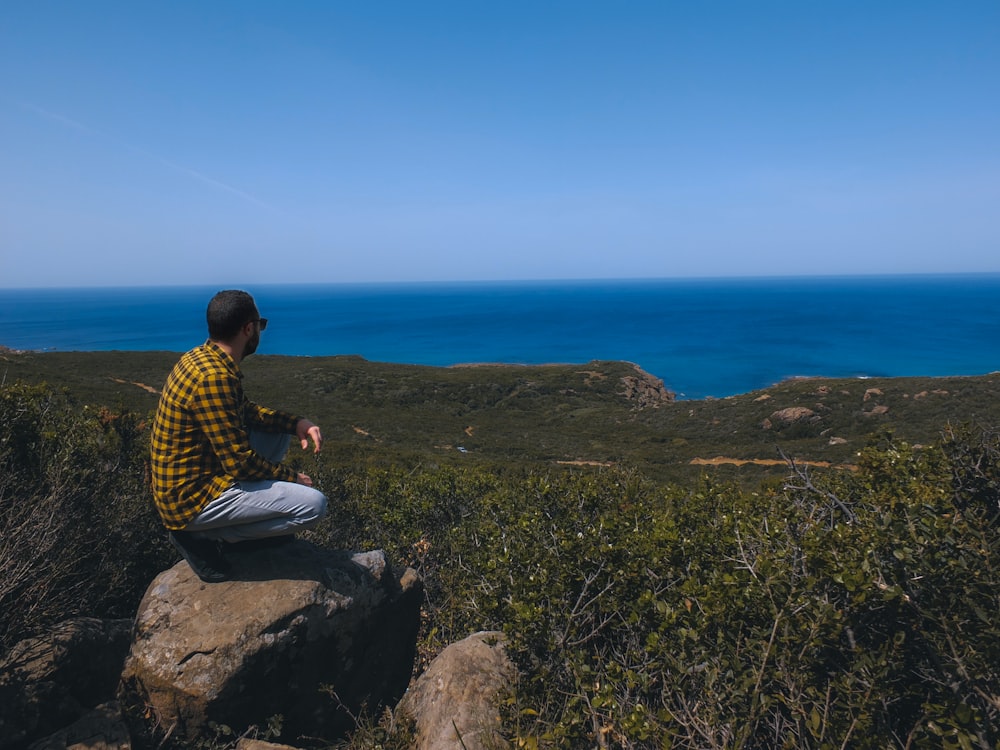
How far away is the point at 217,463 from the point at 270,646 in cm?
140

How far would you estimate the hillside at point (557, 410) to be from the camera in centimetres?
3359

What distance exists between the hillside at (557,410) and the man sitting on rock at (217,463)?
1759cm

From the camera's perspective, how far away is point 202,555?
429cm

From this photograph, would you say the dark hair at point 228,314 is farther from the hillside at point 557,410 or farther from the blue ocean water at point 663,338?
the blue ocean water at point 663,338

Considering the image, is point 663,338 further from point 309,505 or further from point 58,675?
point 58,675

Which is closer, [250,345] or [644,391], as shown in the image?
[250,345]

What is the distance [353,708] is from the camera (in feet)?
15.4

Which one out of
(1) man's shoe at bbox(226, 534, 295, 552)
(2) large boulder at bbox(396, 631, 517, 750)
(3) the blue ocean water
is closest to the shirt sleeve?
(1) man's shoe at bbox(226, 534, 295, 552)

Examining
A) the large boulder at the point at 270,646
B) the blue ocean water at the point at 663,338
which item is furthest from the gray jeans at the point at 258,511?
the blue ocean water at the point at 663,338

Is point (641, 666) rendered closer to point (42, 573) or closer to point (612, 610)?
point (612, 610)

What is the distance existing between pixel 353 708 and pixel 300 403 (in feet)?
155

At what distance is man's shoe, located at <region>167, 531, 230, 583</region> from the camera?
4203 mm

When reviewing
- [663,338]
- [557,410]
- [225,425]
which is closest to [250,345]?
[225,425]

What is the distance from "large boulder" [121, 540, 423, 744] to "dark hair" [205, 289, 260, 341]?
1.86 metres
